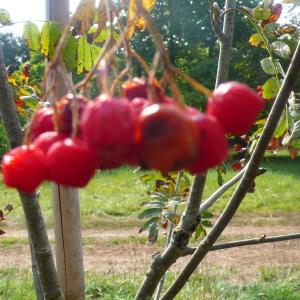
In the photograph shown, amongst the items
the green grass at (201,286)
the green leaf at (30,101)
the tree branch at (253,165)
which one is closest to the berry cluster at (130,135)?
the tree branch at (253,165)

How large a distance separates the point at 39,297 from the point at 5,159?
149 cm

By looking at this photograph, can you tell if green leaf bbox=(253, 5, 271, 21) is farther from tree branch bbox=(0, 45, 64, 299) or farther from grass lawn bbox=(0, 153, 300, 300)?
grass lawn bbox=(0, 153, 300, 300)

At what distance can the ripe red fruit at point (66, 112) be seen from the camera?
58cm

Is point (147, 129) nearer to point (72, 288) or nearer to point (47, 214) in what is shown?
point (72, 288)

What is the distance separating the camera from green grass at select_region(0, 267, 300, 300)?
419 centimetres

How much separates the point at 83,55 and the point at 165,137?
3.22 feet

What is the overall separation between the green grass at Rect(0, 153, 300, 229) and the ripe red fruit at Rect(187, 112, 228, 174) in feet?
22.7

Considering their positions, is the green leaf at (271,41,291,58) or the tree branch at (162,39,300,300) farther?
the green leaf at (271,41,291,58)

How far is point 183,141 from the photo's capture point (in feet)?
1.53

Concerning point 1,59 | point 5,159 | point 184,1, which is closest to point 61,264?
point 1,59

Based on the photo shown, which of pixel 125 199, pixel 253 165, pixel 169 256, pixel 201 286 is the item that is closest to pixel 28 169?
pixel 253 165

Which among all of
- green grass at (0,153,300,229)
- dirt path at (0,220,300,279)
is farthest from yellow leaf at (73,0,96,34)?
green grass at (0,153,300,229)

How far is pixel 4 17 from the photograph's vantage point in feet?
4.88

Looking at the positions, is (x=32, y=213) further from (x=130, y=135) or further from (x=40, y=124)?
(x=130, y=135)
